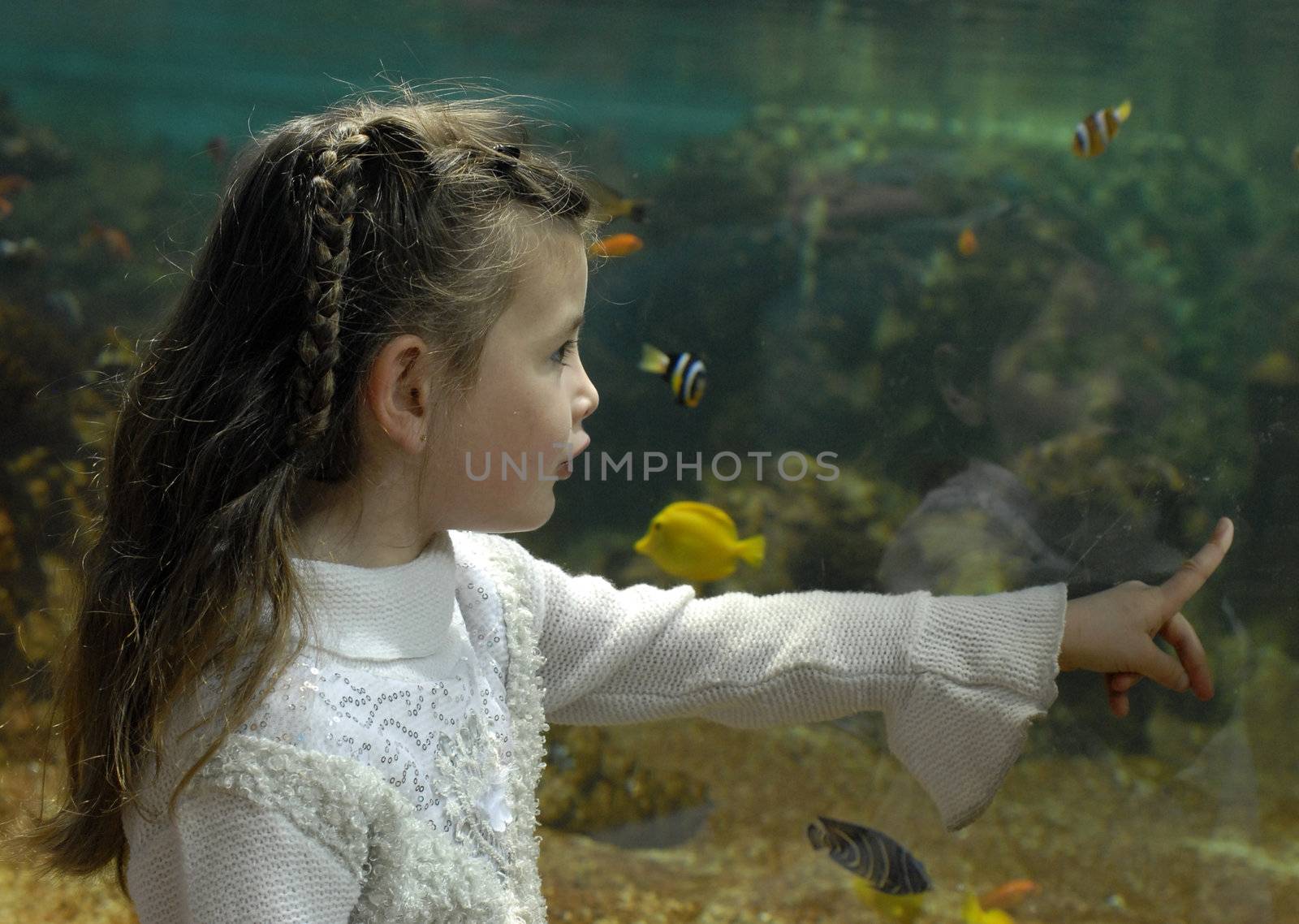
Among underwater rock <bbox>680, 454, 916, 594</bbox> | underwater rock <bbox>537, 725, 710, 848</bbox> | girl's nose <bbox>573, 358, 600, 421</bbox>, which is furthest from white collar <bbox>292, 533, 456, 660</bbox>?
underwater rock <bbox>537, 725, 710, 848</bbox>

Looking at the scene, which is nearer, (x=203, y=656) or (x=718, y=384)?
(x=203, y=656)

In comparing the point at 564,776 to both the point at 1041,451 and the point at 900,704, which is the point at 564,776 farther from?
the point at 900,704

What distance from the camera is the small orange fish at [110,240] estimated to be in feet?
14.8

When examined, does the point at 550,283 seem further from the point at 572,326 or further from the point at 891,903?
the point at 891,903

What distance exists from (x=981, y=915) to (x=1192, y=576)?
1.74 meters

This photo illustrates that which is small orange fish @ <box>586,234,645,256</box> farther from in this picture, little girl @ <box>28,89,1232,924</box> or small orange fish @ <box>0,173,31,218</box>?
small orange fish @ <box>0,173,31,218</box>

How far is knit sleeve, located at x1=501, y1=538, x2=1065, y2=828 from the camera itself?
149cm

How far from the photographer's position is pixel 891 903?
2947 mm

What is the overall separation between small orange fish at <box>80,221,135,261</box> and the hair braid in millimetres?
3898

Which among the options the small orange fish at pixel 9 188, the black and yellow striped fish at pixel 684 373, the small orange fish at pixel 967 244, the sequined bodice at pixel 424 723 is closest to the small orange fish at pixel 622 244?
the black and yellow striped fish at pixel 684 373

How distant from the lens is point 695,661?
1.62 m

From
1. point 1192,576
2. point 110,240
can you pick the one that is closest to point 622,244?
point 1192,576

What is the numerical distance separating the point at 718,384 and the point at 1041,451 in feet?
3.36

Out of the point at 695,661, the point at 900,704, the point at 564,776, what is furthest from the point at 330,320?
the point at 564,776
